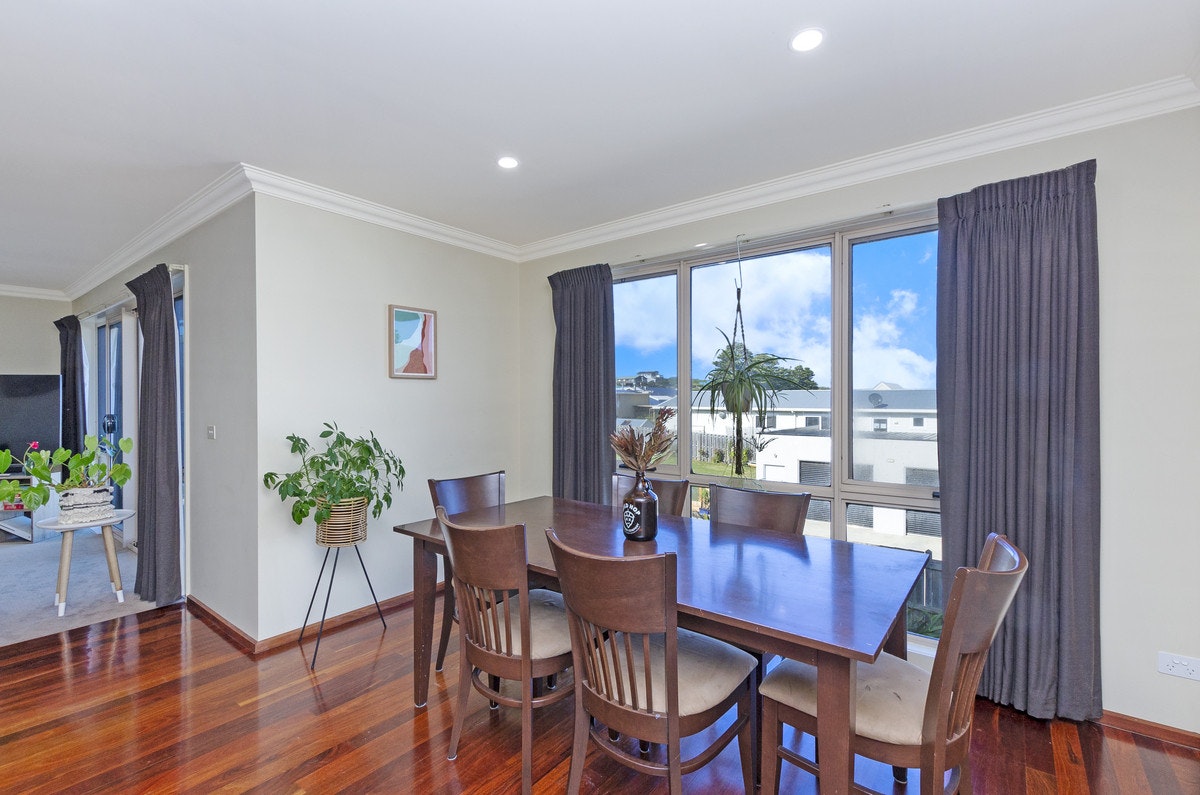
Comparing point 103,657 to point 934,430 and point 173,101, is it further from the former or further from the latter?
point 934,430

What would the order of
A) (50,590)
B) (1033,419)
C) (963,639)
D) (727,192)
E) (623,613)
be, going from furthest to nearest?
(50,590)
(727,192)
(1033,419)
(623,613)
(963,639)

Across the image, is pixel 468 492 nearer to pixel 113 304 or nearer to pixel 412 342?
pixel 412 342

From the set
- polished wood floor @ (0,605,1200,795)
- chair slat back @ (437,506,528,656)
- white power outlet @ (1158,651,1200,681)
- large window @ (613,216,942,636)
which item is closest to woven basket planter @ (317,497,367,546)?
polished wood floor @ (0,605,1200,795)

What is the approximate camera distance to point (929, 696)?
4.70 ft

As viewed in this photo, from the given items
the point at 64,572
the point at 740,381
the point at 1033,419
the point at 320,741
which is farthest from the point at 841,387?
the point at 64,572

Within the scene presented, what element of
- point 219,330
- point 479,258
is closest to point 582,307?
point 479,258

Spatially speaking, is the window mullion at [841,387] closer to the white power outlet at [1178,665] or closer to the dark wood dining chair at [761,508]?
the dark wood dining chair at [761,508]

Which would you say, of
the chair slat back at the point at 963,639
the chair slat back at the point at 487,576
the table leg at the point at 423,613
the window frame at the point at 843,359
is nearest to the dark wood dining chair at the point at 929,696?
the chair slat back at the point at 963,639

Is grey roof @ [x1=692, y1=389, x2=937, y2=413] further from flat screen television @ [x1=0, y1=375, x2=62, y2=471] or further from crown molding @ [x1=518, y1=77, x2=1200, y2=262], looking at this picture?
flat screen television @ [x1=0, y1=375, x2=62, y2=471]

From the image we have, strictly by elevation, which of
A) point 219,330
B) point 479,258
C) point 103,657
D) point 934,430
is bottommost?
point 103,657

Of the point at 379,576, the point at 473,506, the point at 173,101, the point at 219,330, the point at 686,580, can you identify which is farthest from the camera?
the point at 379,576

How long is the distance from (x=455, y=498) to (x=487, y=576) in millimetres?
1146

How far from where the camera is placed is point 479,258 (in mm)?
4383

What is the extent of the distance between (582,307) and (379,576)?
2.37 meters
